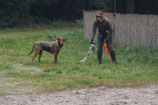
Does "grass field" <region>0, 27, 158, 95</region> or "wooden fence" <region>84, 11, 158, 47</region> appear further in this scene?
"wooden fence" <region>84, 11, 158, 47</region>

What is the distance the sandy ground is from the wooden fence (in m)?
6.30

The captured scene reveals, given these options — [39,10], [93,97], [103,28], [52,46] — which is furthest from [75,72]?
[39,10]

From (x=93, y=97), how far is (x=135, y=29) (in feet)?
28.1

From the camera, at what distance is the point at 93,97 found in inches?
303

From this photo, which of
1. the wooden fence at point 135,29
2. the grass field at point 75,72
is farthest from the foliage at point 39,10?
the grass field at point 75,72

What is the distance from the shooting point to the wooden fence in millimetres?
14500

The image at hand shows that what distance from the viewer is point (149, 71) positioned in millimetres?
10523

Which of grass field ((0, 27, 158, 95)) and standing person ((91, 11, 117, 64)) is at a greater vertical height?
standing person ((91, 11, 117, 64))

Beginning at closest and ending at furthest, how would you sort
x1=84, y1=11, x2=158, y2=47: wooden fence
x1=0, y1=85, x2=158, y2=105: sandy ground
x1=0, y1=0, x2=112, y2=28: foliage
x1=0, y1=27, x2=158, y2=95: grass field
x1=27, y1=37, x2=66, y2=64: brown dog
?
1. x1=0, y1=85, x2=158, y2=105: sandy ground
2. x1=0, y1=27, x2=158, y2=95: grass field
3. x1=27, y1=37, x2=66, y2=64: brown dog
4. x1=84, y1=11, x2=158, y2=47: wooden fence
5. x1=0, y1=0, x2=112, y2=28: foliage

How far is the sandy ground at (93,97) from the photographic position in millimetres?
7262

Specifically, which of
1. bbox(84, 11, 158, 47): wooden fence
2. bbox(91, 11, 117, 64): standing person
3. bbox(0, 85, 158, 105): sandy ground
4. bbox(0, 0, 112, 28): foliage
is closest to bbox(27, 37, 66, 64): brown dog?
bbox(91, 11, 117, 64): standing person

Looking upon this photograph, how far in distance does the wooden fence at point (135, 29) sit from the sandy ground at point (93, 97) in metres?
6.30

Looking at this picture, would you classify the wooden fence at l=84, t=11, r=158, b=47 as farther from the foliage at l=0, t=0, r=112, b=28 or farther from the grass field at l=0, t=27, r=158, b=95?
the foliage at l=0, t=0, r=112, b=28

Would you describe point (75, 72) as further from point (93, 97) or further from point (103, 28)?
point (93, 97)
